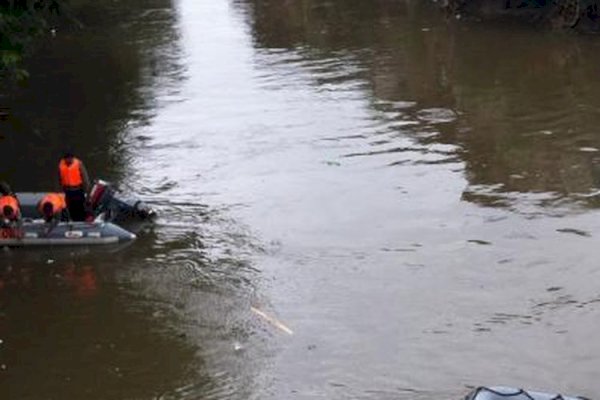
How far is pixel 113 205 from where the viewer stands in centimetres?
1617

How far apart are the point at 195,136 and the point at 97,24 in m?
20.6

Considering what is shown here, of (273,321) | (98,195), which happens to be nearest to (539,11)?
(98,195)

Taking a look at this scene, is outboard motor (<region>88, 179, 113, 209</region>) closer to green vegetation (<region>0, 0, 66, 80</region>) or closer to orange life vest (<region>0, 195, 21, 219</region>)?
orange life vest (<region>0, 195, 21, 219</region>)

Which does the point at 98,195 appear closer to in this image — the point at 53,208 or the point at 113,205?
the point at 113,205

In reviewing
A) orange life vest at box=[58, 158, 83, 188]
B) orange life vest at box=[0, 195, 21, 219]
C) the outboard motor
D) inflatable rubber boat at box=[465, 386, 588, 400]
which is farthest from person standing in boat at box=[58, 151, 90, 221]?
inflatable rubber boat at box=[465, 386, 588, 400]

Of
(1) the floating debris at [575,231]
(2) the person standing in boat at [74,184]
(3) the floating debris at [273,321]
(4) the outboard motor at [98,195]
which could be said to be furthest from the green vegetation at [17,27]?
(1) the floating debris at [575,231]

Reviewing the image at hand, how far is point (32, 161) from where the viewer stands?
810 inches

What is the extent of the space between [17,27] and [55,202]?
2.81 meters

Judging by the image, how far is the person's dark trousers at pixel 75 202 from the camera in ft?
50.9

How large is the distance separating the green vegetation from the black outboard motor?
2268mm

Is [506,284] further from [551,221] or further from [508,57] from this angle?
[508,57]

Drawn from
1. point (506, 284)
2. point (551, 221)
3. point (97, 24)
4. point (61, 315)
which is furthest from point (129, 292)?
point (97, 24)

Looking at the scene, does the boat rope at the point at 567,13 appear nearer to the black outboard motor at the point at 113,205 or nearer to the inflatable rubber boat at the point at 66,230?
the black outboard motor at the point at 113,205

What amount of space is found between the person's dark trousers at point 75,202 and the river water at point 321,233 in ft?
2.74
